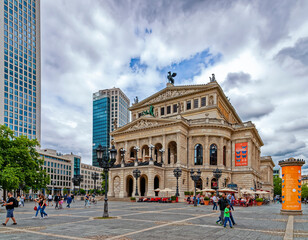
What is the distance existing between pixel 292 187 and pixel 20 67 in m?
99.3

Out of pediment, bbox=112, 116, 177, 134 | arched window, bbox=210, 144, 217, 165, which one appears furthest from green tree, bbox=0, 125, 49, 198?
arched window, bbox=210, 144, 217, 165

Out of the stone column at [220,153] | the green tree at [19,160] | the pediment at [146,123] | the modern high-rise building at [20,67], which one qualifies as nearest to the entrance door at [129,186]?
the pediment at [146,123]

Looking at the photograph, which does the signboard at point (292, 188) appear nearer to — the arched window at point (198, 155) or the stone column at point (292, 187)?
the stone column at point (292, 187)

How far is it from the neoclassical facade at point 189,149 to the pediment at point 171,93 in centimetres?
37

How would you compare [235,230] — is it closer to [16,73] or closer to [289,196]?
[289,196]

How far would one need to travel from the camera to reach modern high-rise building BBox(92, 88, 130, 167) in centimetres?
16612

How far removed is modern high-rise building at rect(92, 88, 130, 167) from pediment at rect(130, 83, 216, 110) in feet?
308

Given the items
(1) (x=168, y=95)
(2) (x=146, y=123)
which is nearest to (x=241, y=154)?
(2) (x=146, y=123)

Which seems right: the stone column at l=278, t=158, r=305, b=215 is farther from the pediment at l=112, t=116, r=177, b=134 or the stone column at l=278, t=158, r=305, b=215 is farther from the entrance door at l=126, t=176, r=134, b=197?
the entrance door at l=126, t=176, r=134, b=197

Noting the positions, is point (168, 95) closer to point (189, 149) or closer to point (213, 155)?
point (189, 149)

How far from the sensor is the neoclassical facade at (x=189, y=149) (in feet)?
177

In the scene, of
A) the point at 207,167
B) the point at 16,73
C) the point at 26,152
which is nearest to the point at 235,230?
the point at 26,152

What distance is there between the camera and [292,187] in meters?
24.0

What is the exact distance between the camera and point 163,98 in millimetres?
68688
